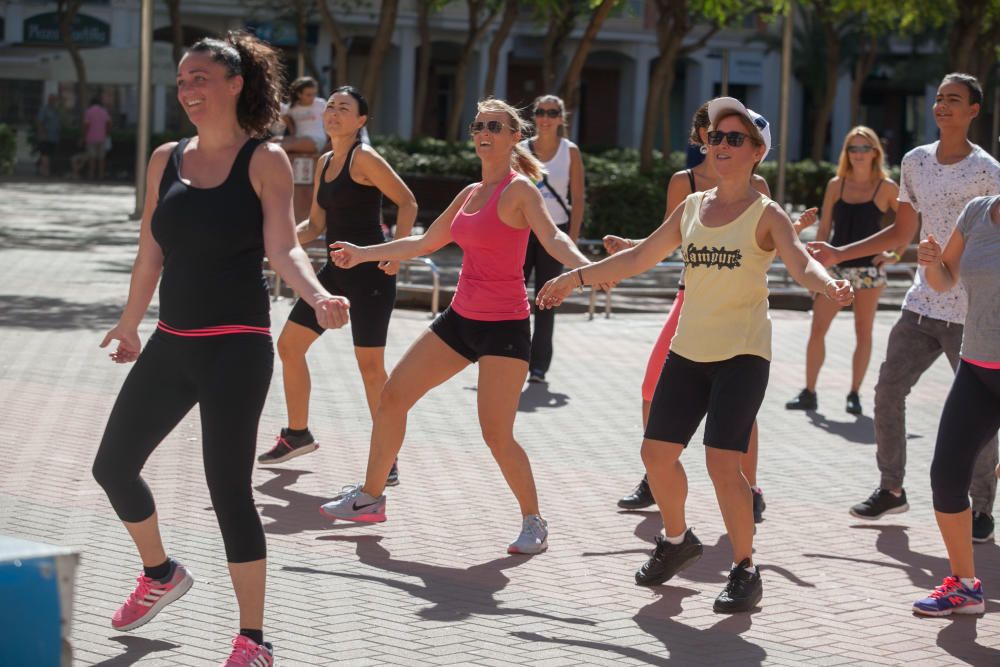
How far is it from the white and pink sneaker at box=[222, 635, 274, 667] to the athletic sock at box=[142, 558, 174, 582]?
53cm

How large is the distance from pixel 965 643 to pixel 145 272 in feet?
9.80

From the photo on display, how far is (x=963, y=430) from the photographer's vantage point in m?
5.66

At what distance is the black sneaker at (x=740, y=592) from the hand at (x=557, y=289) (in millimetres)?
1160

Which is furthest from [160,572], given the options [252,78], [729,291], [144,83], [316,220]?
[144,83]

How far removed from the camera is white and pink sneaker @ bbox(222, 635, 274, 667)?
15.3ft

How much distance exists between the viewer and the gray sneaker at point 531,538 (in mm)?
6523

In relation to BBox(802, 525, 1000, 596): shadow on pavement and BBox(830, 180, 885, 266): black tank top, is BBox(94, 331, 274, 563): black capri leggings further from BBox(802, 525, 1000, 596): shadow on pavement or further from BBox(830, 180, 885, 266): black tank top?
BBox(830, 180, 885, 266): black tank top

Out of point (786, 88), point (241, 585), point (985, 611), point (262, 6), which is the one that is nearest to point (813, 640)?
point (985, 611)

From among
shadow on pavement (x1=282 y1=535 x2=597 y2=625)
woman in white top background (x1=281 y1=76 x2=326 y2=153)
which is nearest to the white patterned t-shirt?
shadow on pavement (x1=282 y1=535 x2=597 y2=625)

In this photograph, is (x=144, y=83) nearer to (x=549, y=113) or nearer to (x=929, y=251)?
(x=549, y=113)

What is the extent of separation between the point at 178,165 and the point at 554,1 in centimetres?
2542

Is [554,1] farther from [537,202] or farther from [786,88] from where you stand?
[537,202]

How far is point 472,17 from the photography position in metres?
35.9

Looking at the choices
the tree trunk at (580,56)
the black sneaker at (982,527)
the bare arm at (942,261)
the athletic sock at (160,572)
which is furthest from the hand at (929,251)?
the tree trunk at (580,56)
